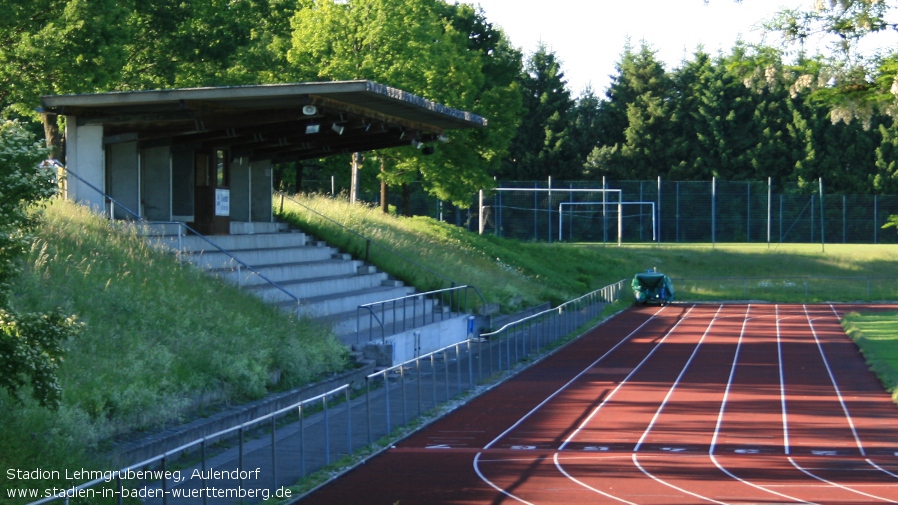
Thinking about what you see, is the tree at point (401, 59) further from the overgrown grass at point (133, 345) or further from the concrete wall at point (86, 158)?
the overgrown grass at point (133, 345)

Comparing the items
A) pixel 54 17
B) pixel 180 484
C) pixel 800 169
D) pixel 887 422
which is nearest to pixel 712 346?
pixel 887 422

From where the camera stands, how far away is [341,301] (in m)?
23.9

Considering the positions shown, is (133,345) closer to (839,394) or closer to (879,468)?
(879,468)

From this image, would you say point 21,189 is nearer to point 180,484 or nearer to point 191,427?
point 180,484

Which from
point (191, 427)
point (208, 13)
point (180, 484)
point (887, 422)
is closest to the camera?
point (180, 484)

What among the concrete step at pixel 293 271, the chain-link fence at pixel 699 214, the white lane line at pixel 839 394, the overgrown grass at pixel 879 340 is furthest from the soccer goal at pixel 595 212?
the concrete step at pixel 293 271

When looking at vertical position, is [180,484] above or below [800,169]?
below

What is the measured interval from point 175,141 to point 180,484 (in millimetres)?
15952

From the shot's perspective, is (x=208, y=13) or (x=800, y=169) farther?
(x=800, y=169)

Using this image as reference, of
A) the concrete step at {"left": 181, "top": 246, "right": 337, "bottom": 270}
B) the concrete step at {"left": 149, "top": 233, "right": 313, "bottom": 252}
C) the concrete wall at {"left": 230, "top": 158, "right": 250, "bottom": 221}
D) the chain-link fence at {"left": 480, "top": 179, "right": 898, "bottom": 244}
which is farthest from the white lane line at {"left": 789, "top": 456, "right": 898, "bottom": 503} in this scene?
the chain-link fence at {"left": 480, "top": 179, "right": 898, "bottom": 244}

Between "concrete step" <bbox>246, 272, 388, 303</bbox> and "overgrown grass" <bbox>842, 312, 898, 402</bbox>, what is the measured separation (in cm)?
1177

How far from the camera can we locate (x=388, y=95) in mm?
20953

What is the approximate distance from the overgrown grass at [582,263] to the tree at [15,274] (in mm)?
20592

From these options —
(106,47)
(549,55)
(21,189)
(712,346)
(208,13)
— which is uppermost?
(549,55)
